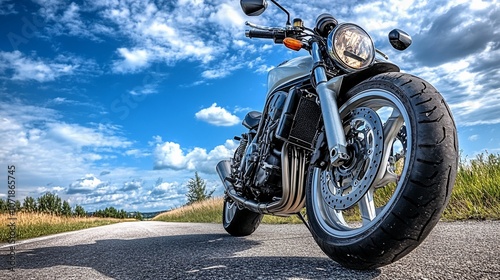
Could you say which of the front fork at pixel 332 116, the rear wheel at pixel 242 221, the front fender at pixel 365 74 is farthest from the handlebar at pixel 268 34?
the rear wheel at pixel 242 221

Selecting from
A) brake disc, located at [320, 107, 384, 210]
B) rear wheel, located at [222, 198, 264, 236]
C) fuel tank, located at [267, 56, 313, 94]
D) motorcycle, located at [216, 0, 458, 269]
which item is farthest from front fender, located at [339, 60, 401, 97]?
rear wheel, located at [222, 198, 264, 236]

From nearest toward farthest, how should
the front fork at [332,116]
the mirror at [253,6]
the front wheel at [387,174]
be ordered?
the front wheel at [387,174] → the front fork at [332,116] → the mirror at [253,6]

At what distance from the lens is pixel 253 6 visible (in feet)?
9.89

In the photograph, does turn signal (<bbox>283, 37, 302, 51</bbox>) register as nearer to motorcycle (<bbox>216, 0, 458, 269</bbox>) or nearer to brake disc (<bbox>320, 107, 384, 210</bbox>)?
motorcycle (<bbox>216, 0, 458, 269</bbox>)

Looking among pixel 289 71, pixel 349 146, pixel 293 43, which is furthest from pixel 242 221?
pixel 349 146

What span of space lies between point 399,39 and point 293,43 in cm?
89

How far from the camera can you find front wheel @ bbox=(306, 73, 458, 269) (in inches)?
69.0

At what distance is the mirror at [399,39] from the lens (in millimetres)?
3130

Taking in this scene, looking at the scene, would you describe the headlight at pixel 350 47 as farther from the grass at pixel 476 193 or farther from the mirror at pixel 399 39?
the grass at pixel 476 193

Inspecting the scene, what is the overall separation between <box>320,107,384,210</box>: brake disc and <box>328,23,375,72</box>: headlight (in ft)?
1.34

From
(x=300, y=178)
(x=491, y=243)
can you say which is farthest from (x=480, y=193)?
(x=300, y=178)

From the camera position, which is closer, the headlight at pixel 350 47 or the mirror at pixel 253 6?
the headlight at pixel 350 47

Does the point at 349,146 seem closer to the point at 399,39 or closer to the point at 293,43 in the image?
the point at 293,43

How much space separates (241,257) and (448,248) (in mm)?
1458
